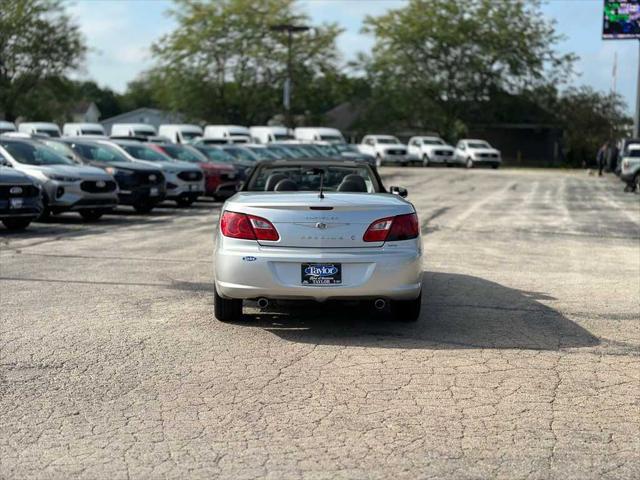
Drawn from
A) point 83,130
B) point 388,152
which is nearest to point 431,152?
point 388,152

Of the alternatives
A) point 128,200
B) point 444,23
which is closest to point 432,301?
point 128,200

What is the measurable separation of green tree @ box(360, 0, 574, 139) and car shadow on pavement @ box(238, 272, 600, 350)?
6085cm

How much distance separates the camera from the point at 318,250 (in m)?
7.68

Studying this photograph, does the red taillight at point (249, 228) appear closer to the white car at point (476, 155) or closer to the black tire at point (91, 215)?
the black tire at point (91, 215)

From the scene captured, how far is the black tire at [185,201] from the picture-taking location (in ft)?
75.9

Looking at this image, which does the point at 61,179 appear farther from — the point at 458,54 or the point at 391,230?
the point at 458,54

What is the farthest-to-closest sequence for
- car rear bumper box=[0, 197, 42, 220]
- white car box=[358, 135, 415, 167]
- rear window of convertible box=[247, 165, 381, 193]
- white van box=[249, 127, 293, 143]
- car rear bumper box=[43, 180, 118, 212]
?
white car box=[358, 135, 415, 167] < white van box=[249, 127, 293, 143] < car rear bumper box=[43, 180, 118, 212] < car rear bumper box=[0, 197, 42, 220] < rear window of convertible box=[247, 165, 381, 193]

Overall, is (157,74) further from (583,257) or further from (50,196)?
(583,257)

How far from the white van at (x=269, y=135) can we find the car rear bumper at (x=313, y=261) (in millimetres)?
43218

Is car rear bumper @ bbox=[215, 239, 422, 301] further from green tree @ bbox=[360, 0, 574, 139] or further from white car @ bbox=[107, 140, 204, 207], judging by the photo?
green tree @ bbox=[360, 0, 574, 139]

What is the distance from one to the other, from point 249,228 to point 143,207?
1367 cm

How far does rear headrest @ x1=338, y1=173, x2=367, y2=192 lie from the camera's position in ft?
30.1

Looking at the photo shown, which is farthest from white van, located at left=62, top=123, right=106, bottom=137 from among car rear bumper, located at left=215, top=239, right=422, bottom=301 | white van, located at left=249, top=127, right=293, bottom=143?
car rear bumper, located at left=215, top=239, right=422, bottom=301

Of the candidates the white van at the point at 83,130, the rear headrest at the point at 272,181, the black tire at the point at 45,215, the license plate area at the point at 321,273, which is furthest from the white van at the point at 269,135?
the license plate area at the point at 321,273
